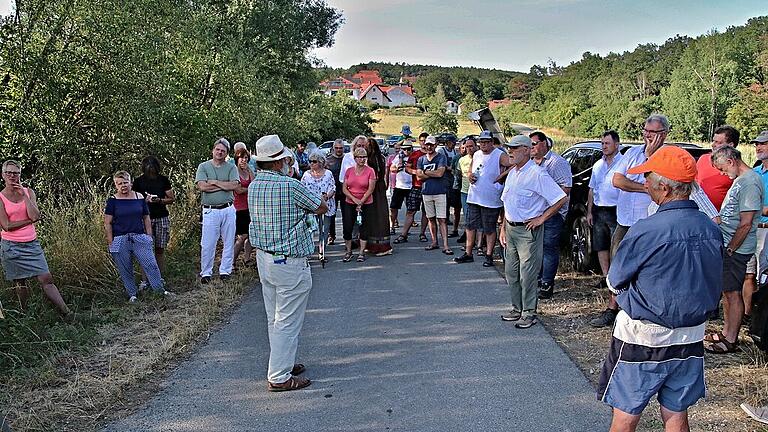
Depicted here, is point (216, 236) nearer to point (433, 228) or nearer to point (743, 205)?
point (433, 228)

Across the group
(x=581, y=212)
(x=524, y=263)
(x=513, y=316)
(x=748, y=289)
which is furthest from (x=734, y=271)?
(x=581, y=212)

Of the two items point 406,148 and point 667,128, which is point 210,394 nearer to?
point 667,128

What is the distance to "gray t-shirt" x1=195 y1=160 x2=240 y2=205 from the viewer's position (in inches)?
310

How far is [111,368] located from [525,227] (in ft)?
12.9

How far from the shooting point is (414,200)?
36.0ft

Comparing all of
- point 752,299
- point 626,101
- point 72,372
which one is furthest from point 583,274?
point 626,101

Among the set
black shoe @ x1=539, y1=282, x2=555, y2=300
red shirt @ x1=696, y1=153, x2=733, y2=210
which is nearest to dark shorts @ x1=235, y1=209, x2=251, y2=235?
black shoe @ x1=539, y1=282, x2=555, y2=300

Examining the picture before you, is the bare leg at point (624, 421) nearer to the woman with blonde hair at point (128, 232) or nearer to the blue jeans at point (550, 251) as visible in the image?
the blue jeans at point (550, 251)

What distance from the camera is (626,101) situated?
51.3m

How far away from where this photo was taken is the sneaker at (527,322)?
6109 millimetres

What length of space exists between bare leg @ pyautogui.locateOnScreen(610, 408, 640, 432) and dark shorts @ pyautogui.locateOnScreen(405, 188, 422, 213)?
26.1 ft

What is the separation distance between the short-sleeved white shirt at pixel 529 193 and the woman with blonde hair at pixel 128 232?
4102mm

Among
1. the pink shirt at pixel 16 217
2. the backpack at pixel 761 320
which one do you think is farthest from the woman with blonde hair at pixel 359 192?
the backpack at pixel 761 320

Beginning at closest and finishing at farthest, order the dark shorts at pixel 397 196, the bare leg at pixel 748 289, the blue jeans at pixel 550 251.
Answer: the bare leg at pixel 748 289 < the blue jeans at pixel 550 251 < the dark shorts at pixel 397 196
